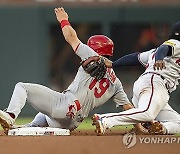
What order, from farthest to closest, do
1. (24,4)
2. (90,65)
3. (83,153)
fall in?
→ (24,4) < (90,65) < (83,153)

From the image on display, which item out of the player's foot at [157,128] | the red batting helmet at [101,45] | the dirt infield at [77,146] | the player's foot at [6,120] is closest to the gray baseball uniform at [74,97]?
the red batting helmet at [101,45]

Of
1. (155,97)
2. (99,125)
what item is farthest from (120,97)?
(99,125)

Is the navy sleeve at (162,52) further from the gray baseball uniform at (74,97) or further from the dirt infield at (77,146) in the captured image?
the dirt infield at (77,146)

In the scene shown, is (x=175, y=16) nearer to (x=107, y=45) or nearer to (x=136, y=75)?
(x=136, y=75)

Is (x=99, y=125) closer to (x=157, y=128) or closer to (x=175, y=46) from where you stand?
(x=157, y=128)

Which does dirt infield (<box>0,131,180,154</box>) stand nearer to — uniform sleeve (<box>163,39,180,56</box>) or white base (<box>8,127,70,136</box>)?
white base (<box>8,127,70,136</box>)

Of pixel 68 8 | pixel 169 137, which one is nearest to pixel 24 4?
pixel 68 8
